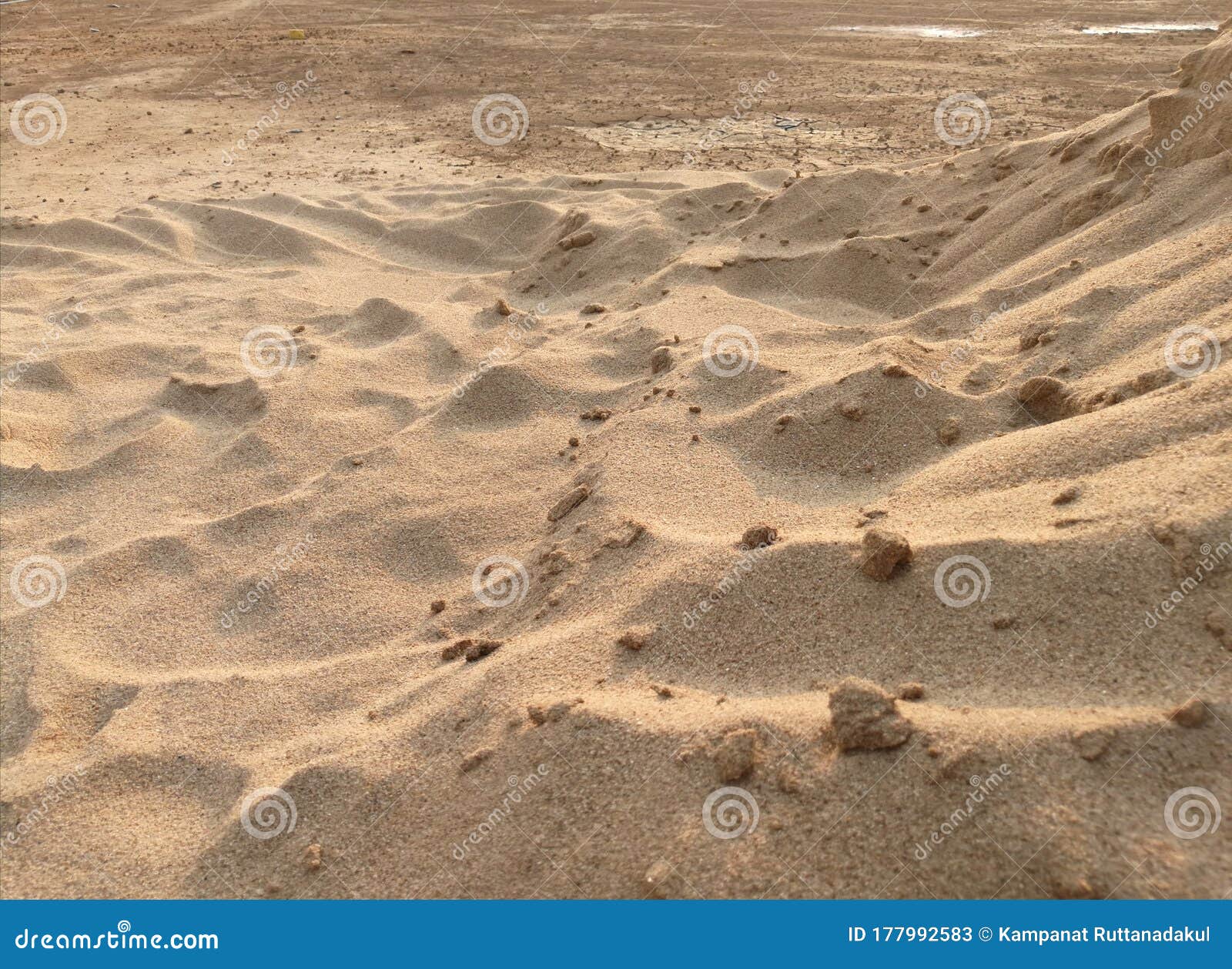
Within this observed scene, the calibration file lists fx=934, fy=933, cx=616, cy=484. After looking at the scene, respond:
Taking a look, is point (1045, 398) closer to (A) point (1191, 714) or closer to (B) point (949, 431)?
(B) point (949, 431)

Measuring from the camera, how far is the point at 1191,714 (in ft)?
5.32

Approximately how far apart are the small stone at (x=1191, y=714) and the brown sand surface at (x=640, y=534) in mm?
16

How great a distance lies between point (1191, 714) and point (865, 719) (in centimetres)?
55

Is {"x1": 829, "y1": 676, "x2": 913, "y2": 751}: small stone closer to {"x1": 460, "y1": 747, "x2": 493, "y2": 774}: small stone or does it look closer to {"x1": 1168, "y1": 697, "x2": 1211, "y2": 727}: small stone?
{"x1": 1168, "y1": 697, "x2": 1211, "y2": 727}: small stone

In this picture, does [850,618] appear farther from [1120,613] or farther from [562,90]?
[562,90]

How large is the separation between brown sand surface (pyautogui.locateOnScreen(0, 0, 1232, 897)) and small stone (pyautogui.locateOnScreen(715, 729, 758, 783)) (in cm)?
1

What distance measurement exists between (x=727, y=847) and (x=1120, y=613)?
94 centimetres

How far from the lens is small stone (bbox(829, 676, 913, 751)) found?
1.73 metres

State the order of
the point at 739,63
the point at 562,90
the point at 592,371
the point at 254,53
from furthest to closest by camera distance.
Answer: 1. the point at 254,53
2. the point at 739,63
3. the point at 562,90
4. the point at 592,371

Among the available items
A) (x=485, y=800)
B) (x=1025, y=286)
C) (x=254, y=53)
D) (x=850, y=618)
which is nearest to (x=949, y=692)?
(x=850, y=618)

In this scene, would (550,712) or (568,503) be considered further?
(568,503)

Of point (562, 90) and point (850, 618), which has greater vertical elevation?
point (562, 90)

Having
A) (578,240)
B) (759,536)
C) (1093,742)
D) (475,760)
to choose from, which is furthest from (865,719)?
(578,240)

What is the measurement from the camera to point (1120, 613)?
1897mm
